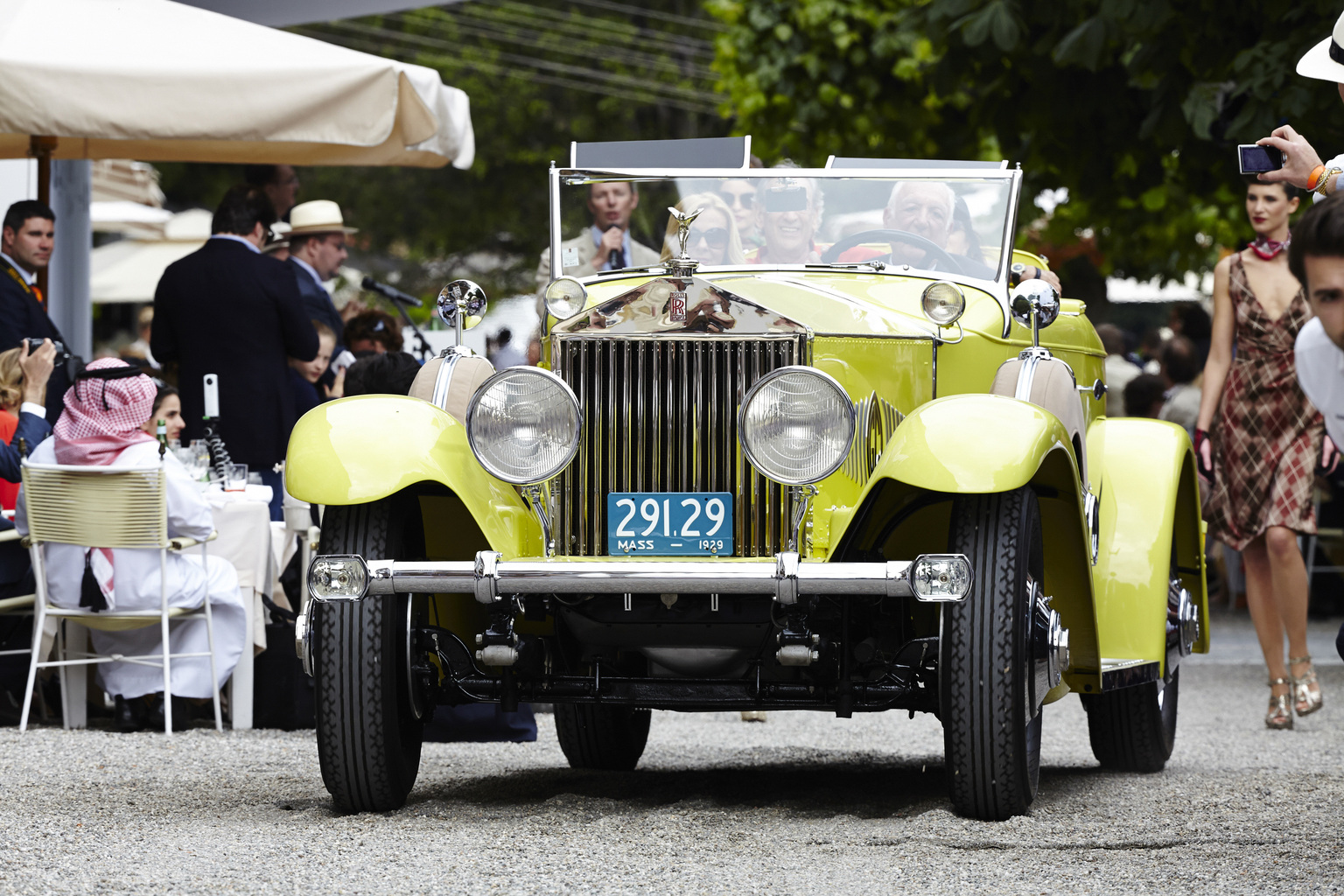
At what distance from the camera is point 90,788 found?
5.57m

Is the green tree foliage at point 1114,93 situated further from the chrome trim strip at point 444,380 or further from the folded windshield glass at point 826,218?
the chrome trim strip at point 444,380

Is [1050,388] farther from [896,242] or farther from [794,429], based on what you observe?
[896,242]

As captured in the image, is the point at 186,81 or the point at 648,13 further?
the point at 648,13

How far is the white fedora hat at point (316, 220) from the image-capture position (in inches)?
420

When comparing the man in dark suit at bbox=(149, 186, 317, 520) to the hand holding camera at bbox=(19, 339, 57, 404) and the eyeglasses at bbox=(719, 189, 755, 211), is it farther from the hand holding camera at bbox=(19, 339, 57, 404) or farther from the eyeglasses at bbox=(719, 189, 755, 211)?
the eyeglasses at bbox=(719, 189, 755, 211)

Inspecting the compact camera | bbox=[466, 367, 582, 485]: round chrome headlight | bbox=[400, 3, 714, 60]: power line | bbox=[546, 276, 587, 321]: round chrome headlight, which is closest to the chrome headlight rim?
bbox=[546, 276, 587, 321]: round chrome headlight

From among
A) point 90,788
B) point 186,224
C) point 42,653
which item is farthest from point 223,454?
point 186,224

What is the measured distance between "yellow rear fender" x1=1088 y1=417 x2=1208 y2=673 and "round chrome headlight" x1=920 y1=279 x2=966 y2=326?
3.18 ft

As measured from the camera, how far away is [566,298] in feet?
17.4

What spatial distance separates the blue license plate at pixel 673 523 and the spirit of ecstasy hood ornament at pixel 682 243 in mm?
649

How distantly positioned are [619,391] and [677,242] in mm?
1025

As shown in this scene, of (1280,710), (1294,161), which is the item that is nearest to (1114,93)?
(1280,710)

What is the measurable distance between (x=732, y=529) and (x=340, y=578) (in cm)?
100

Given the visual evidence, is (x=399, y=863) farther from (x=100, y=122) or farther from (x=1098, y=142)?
(x=1098, y=142)
